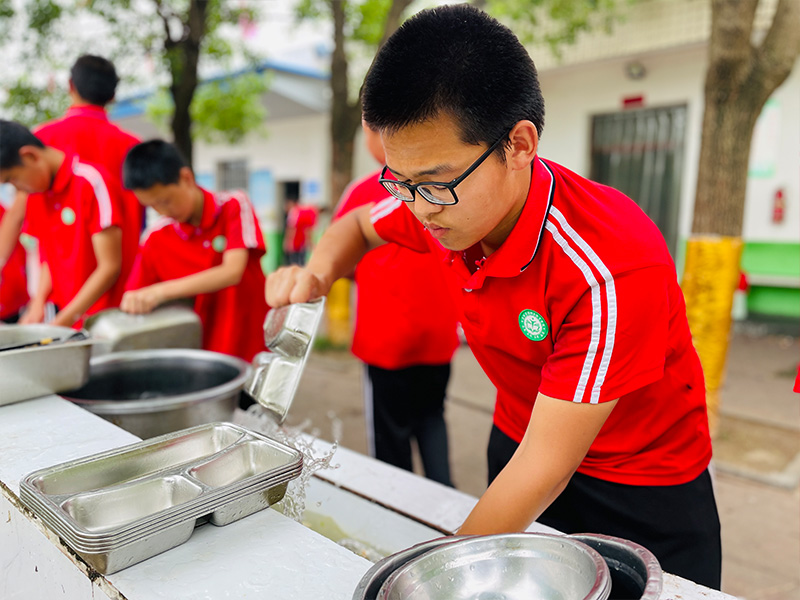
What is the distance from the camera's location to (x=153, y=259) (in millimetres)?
2600

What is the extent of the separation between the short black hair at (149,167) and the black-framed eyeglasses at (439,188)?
4.94 feet

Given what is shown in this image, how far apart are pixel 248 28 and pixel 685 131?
504 cm

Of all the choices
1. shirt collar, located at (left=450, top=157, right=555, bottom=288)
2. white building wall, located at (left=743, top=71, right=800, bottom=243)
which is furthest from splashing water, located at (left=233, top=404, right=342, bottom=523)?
white building wall, located at (left=743, top=71, right=800, bottom=243)

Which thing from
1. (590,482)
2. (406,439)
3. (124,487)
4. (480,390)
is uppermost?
(124,487)

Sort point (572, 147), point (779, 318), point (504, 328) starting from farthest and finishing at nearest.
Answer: point (572, 147), point (779, 318), point (504, 328)

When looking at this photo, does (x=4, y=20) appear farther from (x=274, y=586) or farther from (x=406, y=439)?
(x=274, y=586)

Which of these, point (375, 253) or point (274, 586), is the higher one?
point (375, 253)

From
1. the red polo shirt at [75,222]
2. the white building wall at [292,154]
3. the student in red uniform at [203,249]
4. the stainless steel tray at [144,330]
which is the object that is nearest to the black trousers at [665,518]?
the stainless steel tray at [144,330]

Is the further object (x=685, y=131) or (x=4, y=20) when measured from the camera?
(x=685, y=131)

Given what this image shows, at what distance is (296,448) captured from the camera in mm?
1141

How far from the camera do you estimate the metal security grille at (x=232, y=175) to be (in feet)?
43.8

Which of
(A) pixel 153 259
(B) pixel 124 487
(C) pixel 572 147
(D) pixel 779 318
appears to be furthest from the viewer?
(C) pixel 572 147

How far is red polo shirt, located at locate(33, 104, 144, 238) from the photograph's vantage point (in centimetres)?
290

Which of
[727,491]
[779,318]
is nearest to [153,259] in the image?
[727,491]
